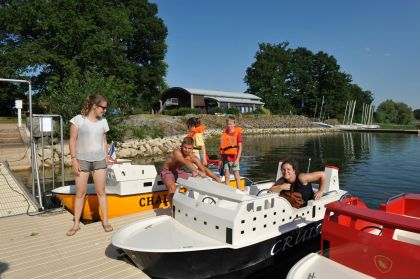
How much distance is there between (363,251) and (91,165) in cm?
463

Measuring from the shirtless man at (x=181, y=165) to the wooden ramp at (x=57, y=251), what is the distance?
1184 millimetres

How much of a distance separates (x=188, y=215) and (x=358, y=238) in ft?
9.07

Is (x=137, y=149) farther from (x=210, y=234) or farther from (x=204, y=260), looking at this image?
→ (x=204, y=260)

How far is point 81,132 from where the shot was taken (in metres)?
5.66

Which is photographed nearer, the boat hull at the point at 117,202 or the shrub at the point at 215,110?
the boat hull at the point at 117,202

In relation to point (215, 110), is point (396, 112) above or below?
above

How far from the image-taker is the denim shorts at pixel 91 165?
5.78 metres

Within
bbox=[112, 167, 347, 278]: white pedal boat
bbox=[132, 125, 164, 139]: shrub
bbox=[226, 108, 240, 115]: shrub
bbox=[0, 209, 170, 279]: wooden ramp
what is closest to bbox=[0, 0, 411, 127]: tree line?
bbox=[132, 125, 164, 139]: shrub

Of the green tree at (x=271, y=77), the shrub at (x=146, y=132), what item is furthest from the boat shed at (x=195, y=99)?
the shrub at (x=146, y=132)

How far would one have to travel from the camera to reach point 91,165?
19.3 feet

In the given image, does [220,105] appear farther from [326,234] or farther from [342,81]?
[326,234]

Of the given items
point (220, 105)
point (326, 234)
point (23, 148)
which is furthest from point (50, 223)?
point (220, 105)

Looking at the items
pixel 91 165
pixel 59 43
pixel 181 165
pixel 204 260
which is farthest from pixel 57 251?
pixel 59 43

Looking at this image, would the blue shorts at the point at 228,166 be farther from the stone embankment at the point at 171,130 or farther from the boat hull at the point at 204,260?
the stone embankment at the point at 171,130
